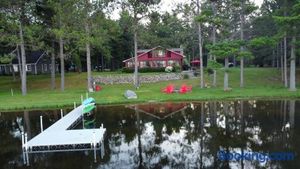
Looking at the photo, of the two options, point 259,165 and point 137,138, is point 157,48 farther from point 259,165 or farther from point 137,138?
point 259,165

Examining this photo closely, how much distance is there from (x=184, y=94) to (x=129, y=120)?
1244 centimetres

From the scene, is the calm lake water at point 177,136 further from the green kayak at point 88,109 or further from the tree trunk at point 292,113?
the green kayak at point 88,109

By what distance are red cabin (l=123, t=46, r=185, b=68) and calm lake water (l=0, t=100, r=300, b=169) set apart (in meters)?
35.6

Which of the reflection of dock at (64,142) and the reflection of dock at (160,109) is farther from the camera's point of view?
the reflection of dock at (160,109)

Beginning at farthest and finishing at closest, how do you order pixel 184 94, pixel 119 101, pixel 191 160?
pixel 184 94 → pixel 119 101 → pixel 191 160

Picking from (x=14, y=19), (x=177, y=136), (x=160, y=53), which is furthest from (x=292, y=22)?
(x=160, y=53)

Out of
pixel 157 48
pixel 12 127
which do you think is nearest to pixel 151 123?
pixel 12 127

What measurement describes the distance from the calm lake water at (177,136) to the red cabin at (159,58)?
35595 mm

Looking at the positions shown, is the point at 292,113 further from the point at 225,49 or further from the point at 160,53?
the point at 160,53

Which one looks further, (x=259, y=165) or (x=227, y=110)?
(x=227, y=110)

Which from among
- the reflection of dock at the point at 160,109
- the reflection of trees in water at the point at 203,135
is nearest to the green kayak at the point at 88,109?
the reflection of trees in water at the point at 203,135

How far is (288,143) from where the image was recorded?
1385cm

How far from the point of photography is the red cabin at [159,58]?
61094mm

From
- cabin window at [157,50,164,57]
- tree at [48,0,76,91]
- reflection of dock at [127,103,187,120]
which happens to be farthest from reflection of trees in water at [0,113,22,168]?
cabin window at [157,50,164,57]
